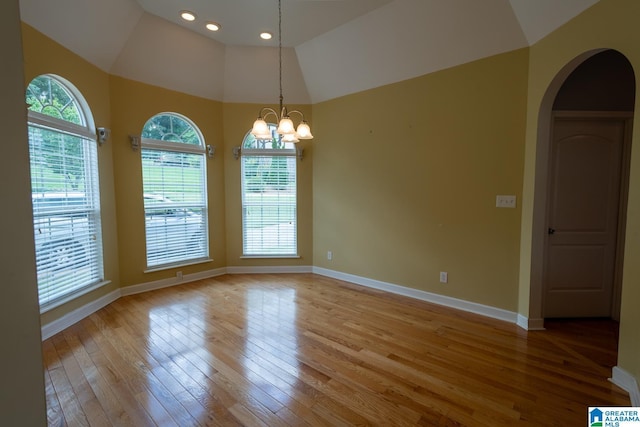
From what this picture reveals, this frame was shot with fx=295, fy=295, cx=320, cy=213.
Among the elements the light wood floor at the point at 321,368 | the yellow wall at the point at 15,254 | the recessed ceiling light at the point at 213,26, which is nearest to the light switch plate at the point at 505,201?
the light wood floor at the point at 321,368

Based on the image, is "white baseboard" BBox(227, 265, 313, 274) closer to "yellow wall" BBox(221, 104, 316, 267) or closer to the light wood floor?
"yellow wall" BBox(221, 104, 316, 267)

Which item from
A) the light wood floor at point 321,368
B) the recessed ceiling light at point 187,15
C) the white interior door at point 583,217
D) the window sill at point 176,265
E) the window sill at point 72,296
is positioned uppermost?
the recessed ceiling light at point 187,15

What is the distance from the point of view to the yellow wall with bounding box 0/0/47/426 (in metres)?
0.87

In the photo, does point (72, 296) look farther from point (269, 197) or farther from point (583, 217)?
point (583, 217)

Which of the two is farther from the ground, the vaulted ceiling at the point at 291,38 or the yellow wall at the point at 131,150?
the vaulted ceiling at the point at 291,38

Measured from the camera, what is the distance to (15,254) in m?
0.91

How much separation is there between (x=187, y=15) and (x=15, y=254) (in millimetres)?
3472

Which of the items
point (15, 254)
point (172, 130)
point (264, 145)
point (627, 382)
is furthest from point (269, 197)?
point (627, 382)

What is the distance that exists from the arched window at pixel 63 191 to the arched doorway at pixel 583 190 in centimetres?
479

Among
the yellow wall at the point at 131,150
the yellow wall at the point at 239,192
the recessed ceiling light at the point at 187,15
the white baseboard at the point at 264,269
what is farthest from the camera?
the white baseboard at the point at 264,269

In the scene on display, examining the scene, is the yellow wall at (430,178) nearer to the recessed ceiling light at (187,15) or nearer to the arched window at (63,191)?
the recessed ceiling light at (187,15)

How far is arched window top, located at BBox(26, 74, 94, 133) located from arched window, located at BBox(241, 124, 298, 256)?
2044 millimetres

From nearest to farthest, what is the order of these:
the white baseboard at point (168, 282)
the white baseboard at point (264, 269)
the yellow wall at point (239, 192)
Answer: the white baseboard at point (168, 282) → the yellow wall at point (239, 192) → the white baseboard at point (264, 269)

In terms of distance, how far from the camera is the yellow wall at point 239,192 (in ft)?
15.5
